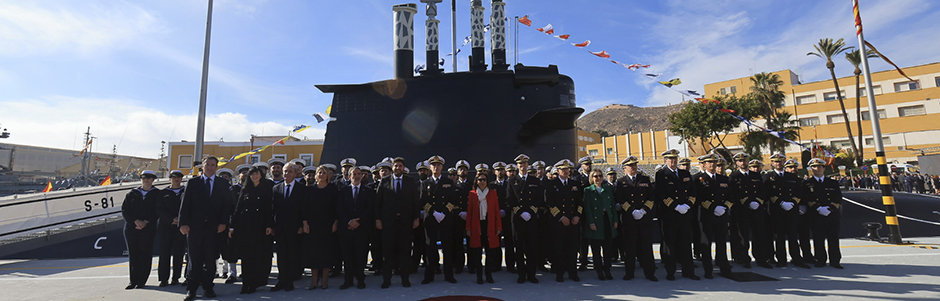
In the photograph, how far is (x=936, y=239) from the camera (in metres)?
7.98

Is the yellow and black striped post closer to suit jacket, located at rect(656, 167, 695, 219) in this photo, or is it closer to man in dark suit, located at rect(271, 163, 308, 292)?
suit jacket, located at rect(656, 167, 695, 219)

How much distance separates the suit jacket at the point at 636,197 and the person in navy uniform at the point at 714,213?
0.68 meters

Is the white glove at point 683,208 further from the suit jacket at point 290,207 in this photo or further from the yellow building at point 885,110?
the yellow building at point 885,110

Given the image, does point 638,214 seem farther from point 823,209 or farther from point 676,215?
point 823,209

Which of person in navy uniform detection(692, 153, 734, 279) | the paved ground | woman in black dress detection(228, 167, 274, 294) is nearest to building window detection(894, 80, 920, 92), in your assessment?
the paved ground

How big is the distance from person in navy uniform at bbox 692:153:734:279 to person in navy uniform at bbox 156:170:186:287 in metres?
6.94

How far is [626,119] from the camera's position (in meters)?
166

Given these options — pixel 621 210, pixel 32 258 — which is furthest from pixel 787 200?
pixel 32 258

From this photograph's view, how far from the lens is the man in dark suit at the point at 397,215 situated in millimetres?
5551

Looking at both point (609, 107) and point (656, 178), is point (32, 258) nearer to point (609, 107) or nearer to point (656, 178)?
point (656, 178)

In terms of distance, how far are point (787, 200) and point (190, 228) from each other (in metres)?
8.09

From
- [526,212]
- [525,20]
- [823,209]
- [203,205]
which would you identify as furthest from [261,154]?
[823,209]

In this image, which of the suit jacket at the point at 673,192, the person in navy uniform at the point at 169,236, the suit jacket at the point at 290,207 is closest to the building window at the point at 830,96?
the suit jacket at the point at 673,192

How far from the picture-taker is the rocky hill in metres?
156
